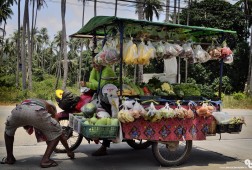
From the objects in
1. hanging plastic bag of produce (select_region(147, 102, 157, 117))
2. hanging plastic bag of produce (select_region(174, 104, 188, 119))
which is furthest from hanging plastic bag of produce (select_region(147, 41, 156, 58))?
hanging plastic bag of produce (select_region(174, 104, 188, 119))

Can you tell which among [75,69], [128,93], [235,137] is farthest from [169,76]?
[75,69]

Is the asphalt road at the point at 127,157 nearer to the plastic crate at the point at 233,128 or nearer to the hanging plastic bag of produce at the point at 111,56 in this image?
the plastic crate at the point at 233,128

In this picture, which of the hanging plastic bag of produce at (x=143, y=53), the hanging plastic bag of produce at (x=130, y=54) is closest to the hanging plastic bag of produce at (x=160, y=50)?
the hanging plastic bag of produce at (x=143, y=53)

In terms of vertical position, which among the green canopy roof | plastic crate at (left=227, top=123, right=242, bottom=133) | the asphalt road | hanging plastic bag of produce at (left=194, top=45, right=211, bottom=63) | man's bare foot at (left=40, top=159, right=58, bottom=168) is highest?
the green canopy roof

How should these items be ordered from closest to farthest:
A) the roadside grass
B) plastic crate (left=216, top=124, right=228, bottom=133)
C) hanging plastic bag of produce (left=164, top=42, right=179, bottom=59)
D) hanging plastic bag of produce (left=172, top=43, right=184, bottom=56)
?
hanging plastic bag of produce (left=164, top=42, right=179, bottom=59) → hanging plastic bag of produce (left=172, top=43, right=184, bottom=56) → plastic crate (left=216, top=124, right=228, bottom=133) → the roadside grass

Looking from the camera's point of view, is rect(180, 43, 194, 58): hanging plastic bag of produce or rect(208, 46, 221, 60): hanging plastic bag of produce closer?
rect(180, 43, 194, 58): hanging plastic bag of produce

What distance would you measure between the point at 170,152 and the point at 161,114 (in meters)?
0.99

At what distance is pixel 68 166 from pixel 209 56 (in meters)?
3.26

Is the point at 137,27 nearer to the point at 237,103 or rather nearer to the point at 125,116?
the point at 125,116

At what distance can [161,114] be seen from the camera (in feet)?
19.3

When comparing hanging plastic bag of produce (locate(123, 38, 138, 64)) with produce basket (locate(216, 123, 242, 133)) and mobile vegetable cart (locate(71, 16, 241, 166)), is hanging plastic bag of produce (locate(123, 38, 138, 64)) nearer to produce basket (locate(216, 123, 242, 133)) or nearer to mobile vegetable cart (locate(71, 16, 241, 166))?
mobile vegetable cart (locate(71, 16, 241, 166))

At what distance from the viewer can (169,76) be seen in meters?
7.61

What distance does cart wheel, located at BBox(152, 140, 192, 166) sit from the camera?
241 inches

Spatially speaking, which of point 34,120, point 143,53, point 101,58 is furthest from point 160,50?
point 34,120
